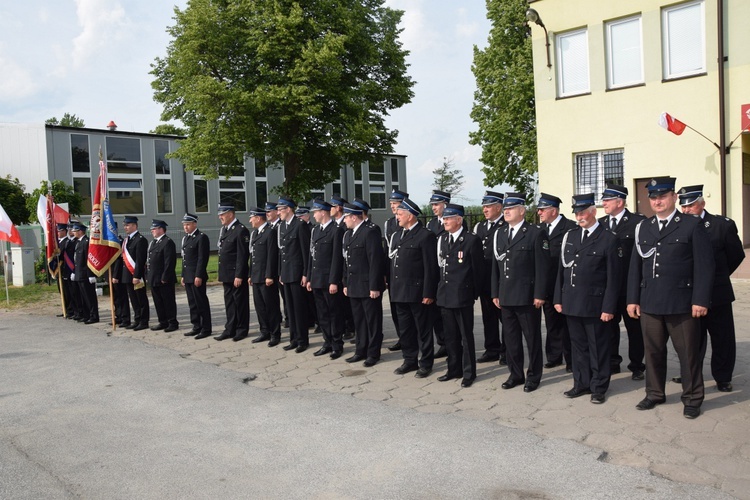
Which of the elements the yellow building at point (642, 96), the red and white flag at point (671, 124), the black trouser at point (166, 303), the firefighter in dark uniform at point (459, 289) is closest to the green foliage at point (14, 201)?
the black trouser at point (166, 303)

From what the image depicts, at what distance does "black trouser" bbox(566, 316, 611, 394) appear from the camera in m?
5.87

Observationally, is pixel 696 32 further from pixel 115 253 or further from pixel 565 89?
pixel 115 253

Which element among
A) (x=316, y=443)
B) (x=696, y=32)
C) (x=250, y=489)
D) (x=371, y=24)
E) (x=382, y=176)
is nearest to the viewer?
(x=250, y=489)

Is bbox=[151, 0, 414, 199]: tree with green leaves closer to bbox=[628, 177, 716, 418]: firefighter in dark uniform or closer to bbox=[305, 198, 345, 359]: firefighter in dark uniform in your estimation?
bbox=[305, 198, 345, 359]: firefighter in dark uniform

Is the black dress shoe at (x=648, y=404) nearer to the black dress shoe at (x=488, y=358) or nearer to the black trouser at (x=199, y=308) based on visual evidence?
the black dress shoe at (x=488, y=358)

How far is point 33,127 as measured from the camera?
32.6m

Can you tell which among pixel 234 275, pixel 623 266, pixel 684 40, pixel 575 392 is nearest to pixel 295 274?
pixel 234 275

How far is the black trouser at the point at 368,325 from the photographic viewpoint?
785 cm

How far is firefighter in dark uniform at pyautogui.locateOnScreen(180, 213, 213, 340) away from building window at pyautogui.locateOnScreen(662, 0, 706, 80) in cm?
1194

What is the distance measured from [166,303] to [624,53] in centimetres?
1266

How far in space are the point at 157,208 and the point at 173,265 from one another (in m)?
→ 27.6

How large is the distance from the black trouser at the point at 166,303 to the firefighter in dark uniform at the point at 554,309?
647cm

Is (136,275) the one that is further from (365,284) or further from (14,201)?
(14,201)

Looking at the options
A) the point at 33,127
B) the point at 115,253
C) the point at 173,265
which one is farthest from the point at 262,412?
the point at 33,127
